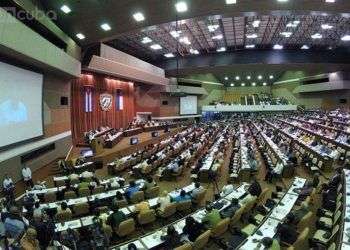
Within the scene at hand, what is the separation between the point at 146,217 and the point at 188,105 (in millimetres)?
38243

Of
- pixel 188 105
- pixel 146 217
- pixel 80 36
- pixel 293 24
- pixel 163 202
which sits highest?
pixel 293 24

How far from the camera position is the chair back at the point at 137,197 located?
10.7m

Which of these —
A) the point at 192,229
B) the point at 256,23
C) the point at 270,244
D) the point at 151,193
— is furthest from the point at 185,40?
the point at 270,244

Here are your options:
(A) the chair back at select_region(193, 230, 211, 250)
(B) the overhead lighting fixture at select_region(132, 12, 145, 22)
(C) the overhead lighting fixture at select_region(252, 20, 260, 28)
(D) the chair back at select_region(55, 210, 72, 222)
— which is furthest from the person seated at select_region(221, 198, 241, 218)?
(C) the overhead lighting fixture at select_region(252, 20, 260, 28)

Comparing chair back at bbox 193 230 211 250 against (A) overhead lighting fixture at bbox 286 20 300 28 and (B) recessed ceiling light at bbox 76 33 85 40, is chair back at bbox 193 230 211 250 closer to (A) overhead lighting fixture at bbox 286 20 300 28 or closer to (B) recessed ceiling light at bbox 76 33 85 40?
(B) recessed ceiling light at bbox 76 33 85 40

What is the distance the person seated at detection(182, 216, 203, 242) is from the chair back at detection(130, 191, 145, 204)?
3479 mm

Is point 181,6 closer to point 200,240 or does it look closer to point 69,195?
point 69,195

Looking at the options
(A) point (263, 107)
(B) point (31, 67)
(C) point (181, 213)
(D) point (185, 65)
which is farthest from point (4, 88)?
(A) point (263, 107)

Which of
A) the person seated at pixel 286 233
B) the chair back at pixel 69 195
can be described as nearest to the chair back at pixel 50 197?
the chair back at pixel 69 195

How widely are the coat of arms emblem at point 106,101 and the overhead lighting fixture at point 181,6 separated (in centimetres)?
1516

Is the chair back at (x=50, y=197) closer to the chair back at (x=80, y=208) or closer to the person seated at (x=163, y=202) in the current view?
the chair back at (x=80, y=208)

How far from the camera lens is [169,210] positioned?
372 inches

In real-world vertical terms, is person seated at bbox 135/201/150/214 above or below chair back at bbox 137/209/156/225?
above

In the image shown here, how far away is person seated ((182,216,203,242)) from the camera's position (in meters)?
7.47
